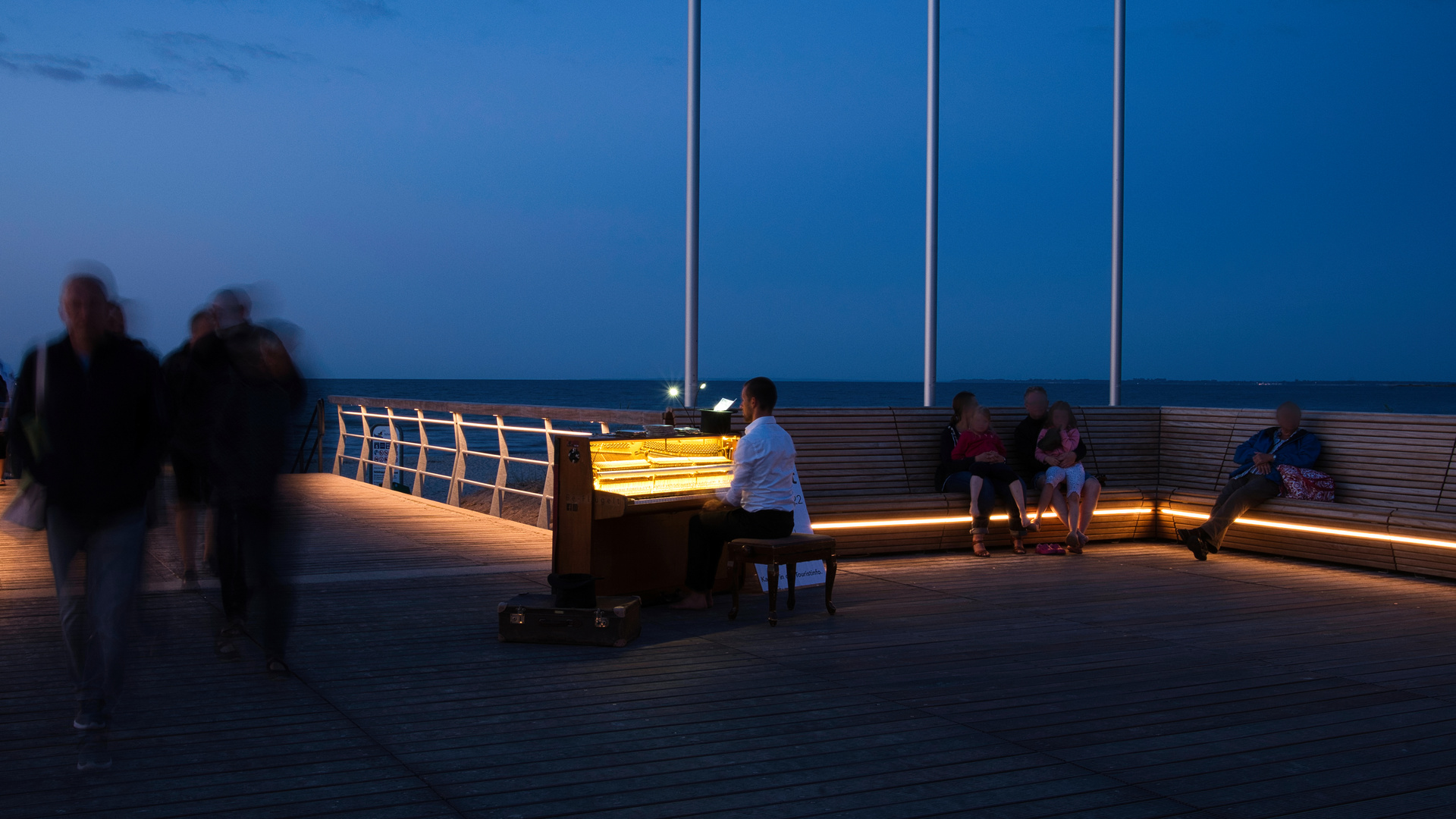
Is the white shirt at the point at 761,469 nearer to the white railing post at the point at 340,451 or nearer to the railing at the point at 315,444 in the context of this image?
the white railing post at the point at 340,451

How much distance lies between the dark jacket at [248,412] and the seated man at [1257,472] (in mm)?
6049

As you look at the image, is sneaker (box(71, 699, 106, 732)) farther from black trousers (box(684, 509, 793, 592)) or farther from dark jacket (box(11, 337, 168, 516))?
black trousers (box(684, 509, 793, 592))

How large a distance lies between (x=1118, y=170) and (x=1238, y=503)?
3712mm

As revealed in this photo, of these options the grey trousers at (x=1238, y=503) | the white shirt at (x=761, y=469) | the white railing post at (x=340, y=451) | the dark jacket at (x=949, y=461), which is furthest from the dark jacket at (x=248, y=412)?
the white railing post at (x=340, y=451)

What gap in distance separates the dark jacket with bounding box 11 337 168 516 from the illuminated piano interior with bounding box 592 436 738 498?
266 centimetres

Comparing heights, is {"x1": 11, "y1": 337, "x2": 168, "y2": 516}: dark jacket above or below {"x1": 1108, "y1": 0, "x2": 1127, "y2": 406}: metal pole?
below

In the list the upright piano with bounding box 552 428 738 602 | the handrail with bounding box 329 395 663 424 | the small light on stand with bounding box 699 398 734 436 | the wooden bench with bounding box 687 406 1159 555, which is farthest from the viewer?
the wooden bench with bounding box 687 406 1159 555

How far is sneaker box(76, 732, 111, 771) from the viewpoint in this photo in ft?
11.0

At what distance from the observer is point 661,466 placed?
6.26 meters

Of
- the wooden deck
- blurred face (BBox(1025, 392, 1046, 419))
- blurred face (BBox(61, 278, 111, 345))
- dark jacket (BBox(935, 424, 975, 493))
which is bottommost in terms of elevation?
the wooden deck

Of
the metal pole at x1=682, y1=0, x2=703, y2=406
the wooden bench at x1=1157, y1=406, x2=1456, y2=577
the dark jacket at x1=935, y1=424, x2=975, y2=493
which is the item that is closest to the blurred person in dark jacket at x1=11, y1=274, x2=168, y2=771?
the metal pole at x1=682, y1=0, x2=703, y2=406

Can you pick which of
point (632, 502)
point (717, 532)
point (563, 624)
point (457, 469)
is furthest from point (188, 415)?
point (457, 469)

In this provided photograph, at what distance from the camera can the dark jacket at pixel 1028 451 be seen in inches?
335

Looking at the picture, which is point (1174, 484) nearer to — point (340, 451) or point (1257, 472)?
point (1257, 472)
